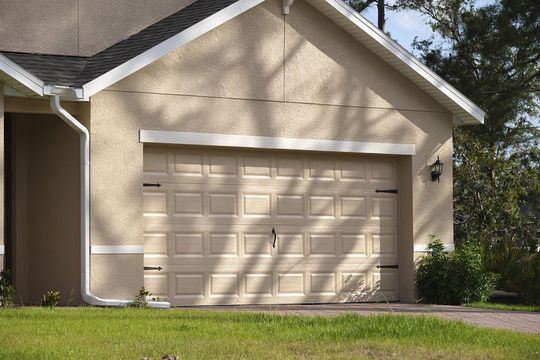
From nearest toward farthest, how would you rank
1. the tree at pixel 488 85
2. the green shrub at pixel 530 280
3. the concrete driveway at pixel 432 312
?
Answer: the concrete driveway at pixel 432 312 < the green shrub at pixel 530 280 < the tree at pixel 488 85

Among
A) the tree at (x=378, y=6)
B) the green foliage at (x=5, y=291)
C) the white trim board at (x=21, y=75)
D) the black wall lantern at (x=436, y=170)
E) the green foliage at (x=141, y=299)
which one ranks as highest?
the tree at (x=378, y=6)

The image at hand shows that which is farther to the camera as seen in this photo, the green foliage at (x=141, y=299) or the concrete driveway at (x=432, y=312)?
the green foliage at (x=141, y=299)

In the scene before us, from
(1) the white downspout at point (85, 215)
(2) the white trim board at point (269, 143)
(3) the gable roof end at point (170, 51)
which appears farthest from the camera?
(2) the white trim board at point (269, 143)

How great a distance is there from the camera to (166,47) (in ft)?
51.3

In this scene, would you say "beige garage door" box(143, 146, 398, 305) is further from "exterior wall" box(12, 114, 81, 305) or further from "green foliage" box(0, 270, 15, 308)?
"green foliage" box(0, 270, 15, 308)

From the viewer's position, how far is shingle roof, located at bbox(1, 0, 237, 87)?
1549cm

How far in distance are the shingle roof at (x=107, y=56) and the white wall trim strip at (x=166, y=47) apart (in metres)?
0.14

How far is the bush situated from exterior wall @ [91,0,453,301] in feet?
0.99

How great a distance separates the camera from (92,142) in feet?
50.3

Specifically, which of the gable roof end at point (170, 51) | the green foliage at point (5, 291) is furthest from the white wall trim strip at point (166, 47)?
the green foliage at point (5, 291)

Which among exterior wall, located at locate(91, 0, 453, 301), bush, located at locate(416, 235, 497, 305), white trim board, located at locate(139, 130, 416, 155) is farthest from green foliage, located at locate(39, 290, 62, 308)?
bush, located at locate(416, 235, 497, 305)

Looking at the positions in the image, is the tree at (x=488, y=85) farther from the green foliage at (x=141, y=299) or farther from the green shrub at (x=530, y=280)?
the green foliage at (x=141, y=299)

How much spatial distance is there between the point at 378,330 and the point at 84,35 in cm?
820

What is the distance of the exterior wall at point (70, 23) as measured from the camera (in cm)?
1667
